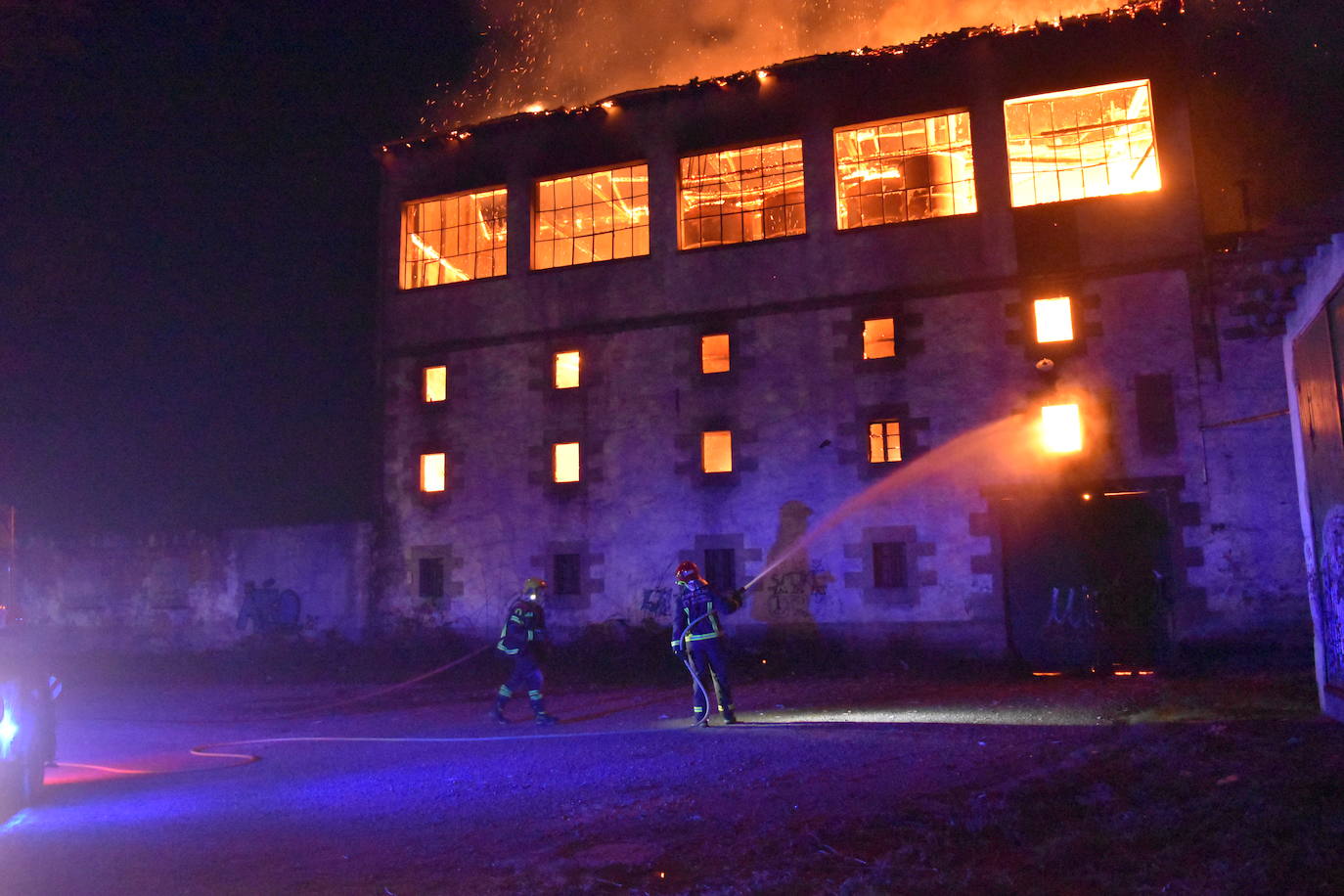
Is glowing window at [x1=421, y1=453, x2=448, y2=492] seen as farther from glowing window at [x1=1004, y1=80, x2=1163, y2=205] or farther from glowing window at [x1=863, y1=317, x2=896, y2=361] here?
glowing window at [x1=1004, y1=80, x2=1163, y2=205]

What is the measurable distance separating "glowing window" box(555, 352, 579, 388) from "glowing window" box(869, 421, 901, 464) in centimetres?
626

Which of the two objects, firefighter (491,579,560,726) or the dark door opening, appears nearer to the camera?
firefighter (491,579,560,726)

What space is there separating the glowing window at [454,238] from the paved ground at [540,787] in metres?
11.0

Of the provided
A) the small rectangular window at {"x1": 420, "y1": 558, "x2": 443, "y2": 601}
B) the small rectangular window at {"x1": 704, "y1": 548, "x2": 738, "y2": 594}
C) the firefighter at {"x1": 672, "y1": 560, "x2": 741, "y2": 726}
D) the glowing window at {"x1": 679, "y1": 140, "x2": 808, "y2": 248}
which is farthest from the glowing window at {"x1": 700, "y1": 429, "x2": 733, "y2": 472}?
the firefighter at {"x1": 672, "y1": 560, "x2": 741, "y2": 726}

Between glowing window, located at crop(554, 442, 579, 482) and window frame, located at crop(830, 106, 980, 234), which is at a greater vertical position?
window frame, located at crop(830, 106, 980, 234)

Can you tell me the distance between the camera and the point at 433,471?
70.6 ft

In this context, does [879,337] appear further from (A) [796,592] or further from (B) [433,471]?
(B) [433,471]

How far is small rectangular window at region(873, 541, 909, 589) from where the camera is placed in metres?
18.1

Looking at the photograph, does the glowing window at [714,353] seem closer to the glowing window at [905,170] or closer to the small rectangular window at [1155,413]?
the glowing window at [905,170]

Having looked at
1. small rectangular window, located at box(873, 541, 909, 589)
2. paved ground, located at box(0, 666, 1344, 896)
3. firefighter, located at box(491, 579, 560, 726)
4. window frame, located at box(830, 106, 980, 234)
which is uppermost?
window frame, located at box(830, 106, 980, 234)

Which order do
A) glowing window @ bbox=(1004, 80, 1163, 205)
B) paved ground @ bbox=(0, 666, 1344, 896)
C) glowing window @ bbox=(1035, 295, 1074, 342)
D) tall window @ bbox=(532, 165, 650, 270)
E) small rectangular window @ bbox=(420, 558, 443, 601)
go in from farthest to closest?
small rectangular window @ bbox=(420, 558, 443, 601), tall window @ bbox=(532, 165, 650, 270), glowing window @ bbox=(1004, 80, 1163, 205), glowing window @ bbox=(1035, 295, 1074, 342), paved ground @ bbox=(0, 666, 1344, 896)

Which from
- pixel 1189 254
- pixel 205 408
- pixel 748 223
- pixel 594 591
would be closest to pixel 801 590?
pixel 594 591

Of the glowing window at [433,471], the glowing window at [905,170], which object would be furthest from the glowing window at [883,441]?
the glowing window at [433,471]

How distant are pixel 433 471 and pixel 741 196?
8.85 metres
